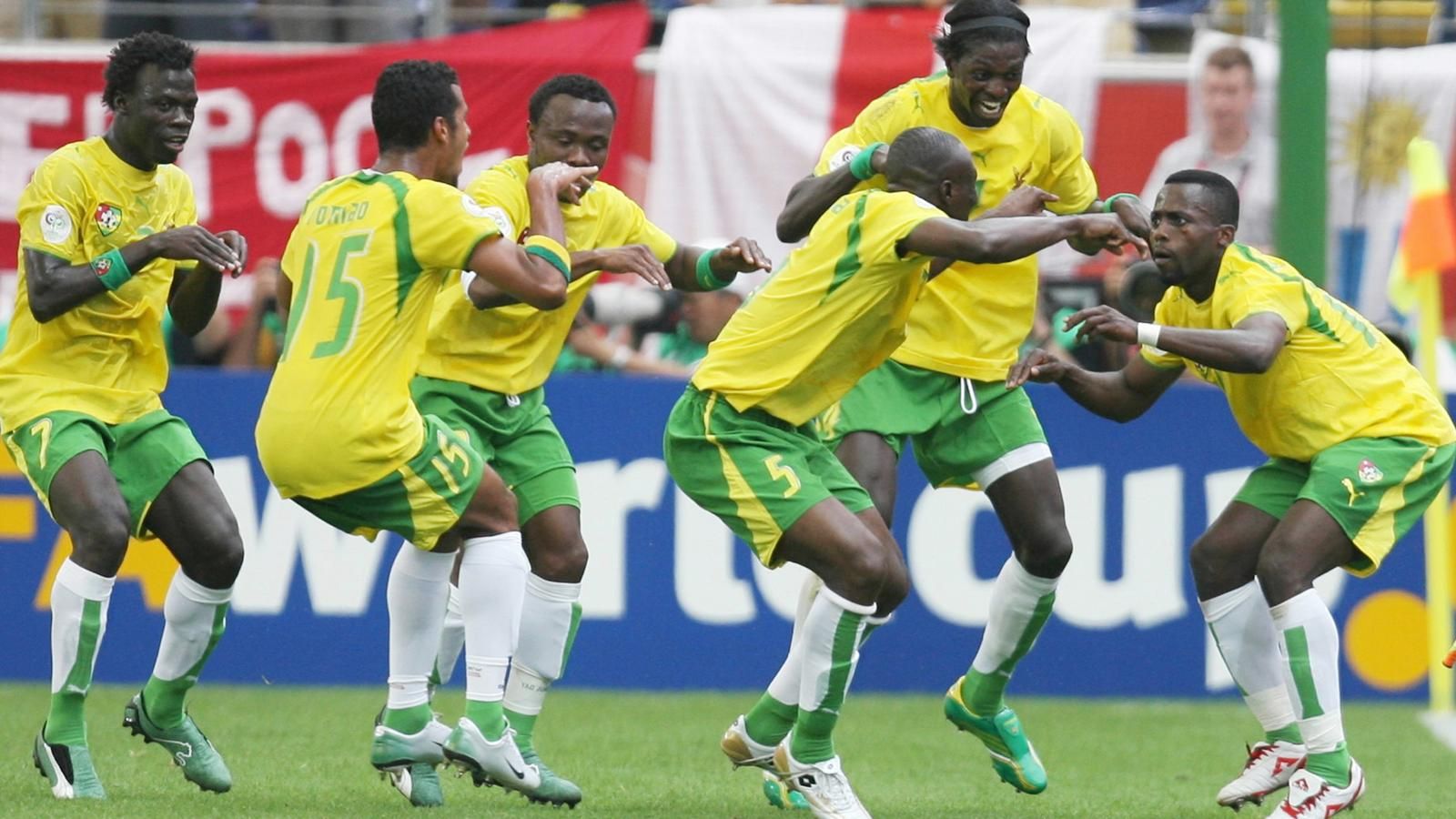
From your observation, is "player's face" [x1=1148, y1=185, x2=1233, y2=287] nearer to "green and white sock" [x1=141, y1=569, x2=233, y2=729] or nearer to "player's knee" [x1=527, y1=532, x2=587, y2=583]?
"player's knee" [x1=527, y1=532, x2=587, y2=583]

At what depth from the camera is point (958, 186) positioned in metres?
6.83

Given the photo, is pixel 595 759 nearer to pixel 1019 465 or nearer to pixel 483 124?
pixel 1019 465

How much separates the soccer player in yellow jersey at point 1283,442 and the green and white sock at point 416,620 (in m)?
2.00

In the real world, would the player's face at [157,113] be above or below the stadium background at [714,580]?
above

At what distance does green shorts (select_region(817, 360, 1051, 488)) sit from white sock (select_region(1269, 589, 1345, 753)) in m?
1.30

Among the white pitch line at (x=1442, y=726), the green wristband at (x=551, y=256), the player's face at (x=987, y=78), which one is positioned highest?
the player's face at (x=987, y=78)

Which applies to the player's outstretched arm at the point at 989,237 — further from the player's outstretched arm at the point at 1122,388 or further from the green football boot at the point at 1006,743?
the green football boot at the point at 1006,743

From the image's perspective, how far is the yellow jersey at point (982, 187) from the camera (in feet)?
25.7

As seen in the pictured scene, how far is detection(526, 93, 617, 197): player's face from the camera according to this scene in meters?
7.46

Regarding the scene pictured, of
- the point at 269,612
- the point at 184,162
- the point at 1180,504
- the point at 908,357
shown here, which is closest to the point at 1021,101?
the point at 908,357

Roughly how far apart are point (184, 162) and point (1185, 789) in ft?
23.0

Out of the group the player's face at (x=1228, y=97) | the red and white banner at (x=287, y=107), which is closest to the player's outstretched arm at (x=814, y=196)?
the red and white banner at (x=287, y=107)

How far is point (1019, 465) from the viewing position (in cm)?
782

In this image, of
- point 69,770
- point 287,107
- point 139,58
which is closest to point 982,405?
point 139,58
